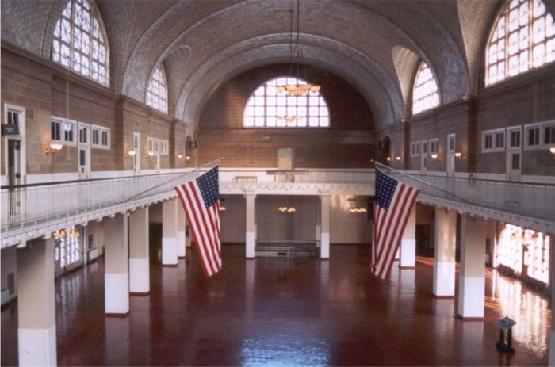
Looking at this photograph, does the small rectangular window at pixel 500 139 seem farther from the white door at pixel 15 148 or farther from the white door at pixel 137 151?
the white door at pixel 15 148

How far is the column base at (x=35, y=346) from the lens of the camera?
1357 cm

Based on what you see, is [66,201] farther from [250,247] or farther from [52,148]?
[250,247]

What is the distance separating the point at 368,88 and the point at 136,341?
2779 cm

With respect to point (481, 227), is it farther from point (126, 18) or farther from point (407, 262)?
point (126, 18)

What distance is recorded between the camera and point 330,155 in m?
43.3

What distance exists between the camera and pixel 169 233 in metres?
30.1

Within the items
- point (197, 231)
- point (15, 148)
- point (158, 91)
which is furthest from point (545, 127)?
point (158, 91)

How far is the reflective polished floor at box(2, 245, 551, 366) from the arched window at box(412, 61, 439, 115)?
938cm

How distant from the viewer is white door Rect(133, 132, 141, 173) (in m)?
27.0

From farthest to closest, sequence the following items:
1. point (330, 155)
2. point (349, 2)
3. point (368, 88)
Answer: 1. point (330, 155)
2. point (368, 88)
3. point (349, 2)

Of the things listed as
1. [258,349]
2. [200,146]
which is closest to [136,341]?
[258,349]

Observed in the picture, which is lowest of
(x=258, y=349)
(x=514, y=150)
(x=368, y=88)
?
(x=258, y=349)

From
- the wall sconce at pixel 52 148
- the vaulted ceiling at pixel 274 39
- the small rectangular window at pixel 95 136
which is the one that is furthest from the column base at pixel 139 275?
the vaulted ceiling at pixel 274 39

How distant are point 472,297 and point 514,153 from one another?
17.9ft
